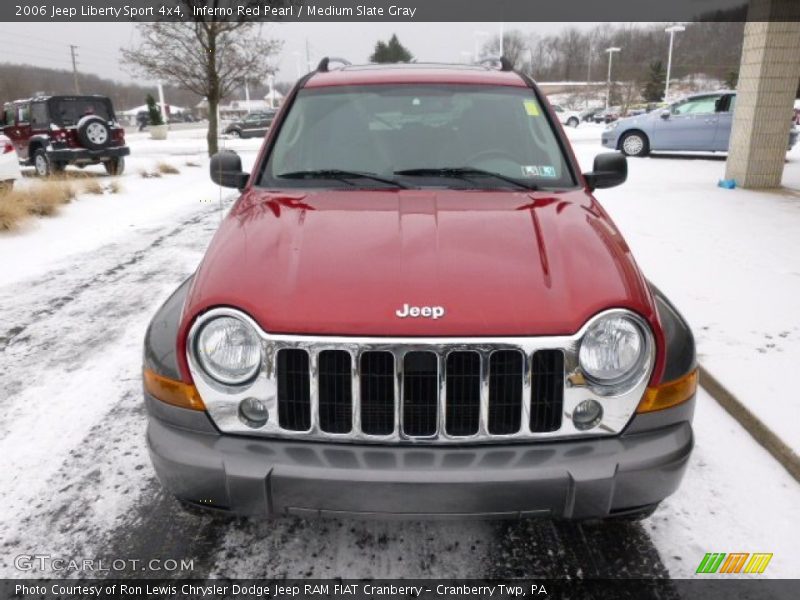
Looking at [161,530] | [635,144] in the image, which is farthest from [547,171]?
[635,144]

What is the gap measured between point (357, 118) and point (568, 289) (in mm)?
1768

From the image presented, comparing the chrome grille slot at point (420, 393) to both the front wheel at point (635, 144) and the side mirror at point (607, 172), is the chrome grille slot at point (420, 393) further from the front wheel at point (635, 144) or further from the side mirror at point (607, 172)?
the front wheel at point (635, 144)

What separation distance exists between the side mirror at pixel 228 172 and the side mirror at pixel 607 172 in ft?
6.09

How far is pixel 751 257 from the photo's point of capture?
629 cm

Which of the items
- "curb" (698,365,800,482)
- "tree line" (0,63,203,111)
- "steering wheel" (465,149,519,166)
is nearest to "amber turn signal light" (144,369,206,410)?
"steering wheel" (465,149,519,166)

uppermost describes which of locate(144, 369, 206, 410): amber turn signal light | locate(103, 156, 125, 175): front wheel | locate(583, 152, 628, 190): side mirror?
locate(583, 152, 628, 190): side mirror

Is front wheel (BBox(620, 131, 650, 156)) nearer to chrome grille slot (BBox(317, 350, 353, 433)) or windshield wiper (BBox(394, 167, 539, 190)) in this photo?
windshield wiper (BBox(394, 167, 539, 190))

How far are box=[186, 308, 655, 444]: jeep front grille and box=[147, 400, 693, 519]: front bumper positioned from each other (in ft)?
0.16

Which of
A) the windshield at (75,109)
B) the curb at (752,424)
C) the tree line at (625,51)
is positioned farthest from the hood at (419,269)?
the tree line at (625,51)

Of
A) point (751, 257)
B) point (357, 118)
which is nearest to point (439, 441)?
point (357, 118)

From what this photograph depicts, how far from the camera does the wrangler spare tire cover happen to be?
14562mm

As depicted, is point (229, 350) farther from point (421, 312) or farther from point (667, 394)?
point (667, 394)

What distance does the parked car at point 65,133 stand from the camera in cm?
1462

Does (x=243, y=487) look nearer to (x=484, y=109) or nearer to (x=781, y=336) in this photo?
(x=484, y=109)
